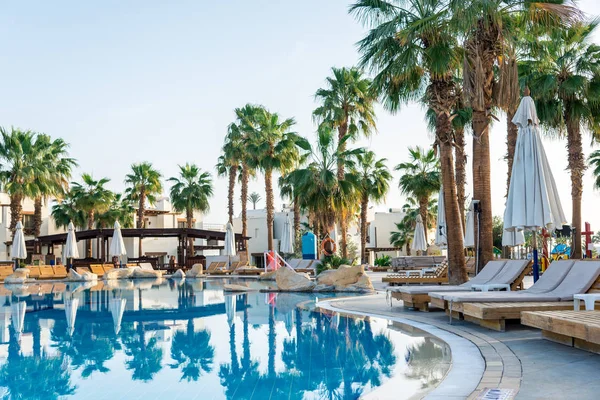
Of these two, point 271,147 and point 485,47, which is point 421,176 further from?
point 485,47

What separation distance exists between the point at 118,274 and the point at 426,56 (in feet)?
69.9

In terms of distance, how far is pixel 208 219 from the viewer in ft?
174

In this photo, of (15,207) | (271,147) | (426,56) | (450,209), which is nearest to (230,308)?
(450,209)

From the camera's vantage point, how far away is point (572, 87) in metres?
18.0

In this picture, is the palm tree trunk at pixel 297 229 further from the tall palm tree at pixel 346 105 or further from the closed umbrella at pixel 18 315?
the closed umbrella at pixel 18 315

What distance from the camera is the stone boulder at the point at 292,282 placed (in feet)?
57.8

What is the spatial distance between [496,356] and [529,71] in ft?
49.0

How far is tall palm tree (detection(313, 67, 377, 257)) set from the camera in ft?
90.0

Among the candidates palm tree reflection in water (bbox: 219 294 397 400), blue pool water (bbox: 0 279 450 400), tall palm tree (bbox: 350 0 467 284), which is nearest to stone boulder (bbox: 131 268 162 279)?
blue pool water (bbox: 0 279 450 400)

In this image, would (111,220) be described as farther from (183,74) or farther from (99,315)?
(99,315)

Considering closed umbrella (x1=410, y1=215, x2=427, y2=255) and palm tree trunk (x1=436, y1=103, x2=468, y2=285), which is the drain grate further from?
closed umbrella (x1=410, y1=215, x2=427, y2=255)

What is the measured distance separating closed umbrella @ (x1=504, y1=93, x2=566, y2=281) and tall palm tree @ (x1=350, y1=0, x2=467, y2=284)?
11.1 feet

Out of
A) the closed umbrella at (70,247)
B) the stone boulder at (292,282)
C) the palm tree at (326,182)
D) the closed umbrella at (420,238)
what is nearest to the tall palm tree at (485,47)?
the stone boulder at (292,282)

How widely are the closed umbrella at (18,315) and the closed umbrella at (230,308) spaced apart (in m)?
3.67
